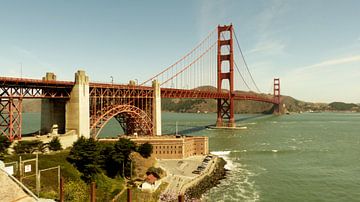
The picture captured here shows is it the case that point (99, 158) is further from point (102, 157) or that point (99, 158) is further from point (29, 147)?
point (29, 147)

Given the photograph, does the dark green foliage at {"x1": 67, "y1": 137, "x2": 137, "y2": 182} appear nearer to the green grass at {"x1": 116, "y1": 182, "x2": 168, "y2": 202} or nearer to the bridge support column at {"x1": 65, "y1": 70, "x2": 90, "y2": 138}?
the green grass at {"x1": 116, "y1": 182, "x2": 168, "y2": 202}

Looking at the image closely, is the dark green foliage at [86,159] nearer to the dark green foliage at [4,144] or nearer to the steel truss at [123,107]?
the dark green foliage at [4,144]

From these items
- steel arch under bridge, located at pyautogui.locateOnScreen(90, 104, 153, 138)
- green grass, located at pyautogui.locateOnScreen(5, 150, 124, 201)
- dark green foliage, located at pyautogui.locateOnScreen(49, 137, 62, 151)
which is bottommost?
green grass, located at pyautogui.locateOnScreen(5, 150, 124, 201)

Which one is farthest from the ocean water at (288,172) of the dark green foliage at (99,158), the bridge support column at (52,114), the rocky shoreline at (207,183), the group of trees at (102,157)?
the bridge support column at (52,114)

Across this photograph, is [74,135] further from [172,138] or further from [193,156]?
[193,156]

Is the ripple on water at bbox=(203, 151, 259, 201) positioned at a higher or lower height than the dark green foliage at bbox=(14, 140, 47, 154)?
lower

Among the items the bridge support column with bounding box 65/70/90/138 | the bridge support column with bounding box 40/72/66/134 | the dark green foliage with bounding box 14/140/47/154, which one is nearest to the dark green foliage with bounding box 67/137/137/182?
the dark green foliage with bounding box 14/140/47/154

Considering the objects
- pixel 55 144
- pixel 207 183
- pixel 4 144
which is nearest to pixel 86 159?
pixel 55 144
